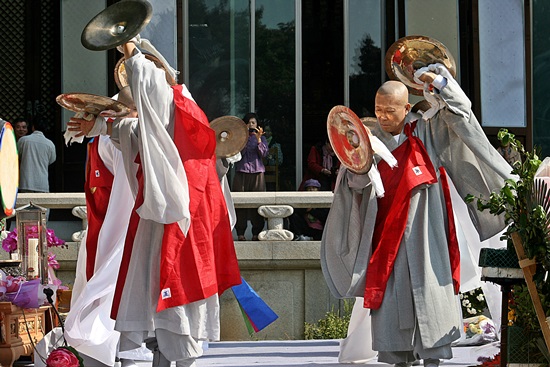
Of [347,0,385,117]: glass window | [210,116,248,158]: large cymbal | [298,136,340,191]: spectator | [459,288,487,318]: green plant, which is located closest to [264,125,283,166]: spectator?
[298,136,340,191]: spectator

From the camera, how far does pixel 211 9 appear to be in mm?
13969

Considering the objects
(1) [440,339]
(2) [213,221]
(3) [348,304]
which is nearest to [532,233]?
(1) [440,339]

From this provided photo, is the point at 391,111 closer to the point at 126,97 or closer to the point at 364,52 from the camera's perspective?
the point at 126,97

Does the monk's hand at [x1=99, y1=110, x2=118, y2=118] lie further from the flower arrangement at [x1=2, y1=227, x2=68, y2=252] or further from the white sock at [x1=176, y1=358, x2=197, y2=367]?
the flower arrangement at [x1=2, y1=227, x2=68, y2=252]

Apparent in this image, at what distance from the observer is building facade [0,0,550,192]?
43.2 feet

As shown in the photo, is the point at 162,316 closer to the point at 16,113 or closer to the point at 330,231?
the point at 330,231

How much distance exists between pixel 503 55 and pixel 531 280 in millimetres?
7723

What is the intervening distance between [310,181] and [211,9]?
262 cm

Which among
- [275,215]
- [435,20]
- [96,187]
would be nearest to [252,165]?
[275,215]

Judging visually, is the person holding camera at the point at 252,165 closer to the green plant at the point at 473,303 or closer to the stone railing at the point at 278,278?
the stone railing at the point at 278,278

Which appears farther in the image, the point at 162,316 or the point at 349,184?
the point at 349,184

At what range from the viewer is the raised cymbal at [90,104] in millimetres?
6941

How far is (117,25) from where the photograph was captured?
7148 millimetres

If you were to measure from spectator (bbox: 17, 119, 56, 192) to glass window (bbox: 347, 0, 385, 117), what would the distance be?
12.1 feet
